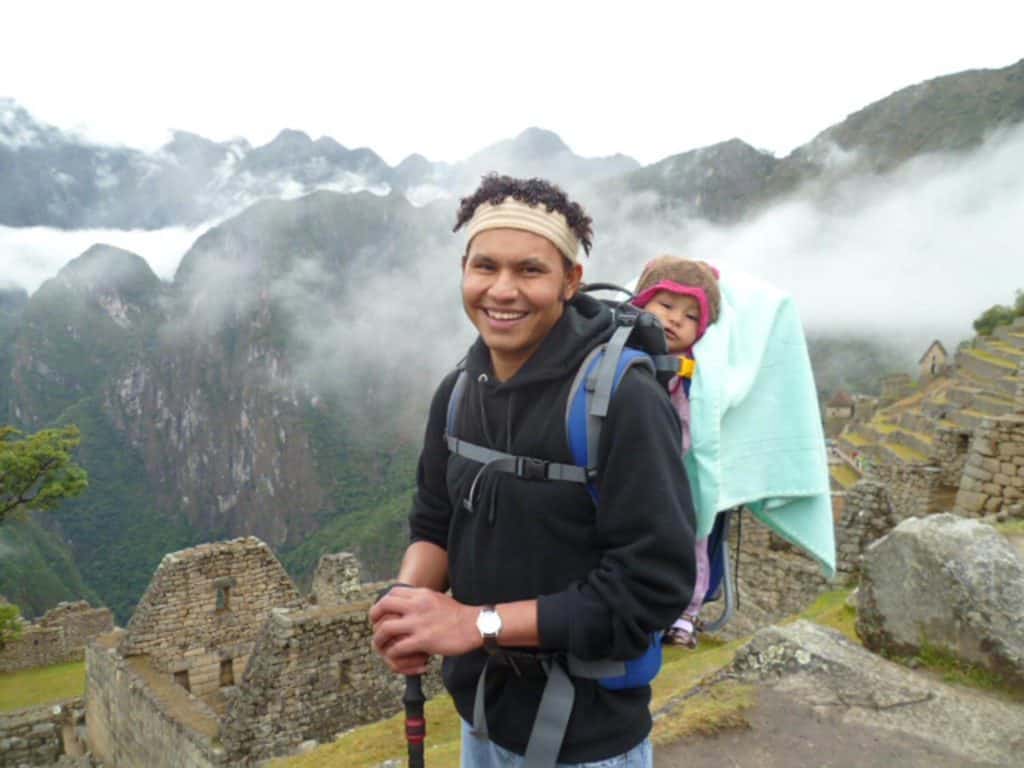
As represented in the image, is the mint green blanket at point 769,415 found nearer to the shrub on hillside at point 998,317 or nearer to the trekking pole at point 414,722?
the trekking pole at point 414,722

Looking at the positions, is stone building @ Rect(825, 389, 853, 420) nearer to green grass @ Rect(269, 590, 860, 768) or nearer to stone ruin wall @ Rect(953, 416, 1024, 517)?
stone ruin wall @ Rect(953, 416, 1024, 517)

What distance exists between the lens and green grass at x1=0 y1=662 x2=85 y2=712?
1959cm

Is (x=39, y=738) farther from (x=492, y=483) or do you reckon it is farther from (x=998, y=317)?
(x=998, y=317)

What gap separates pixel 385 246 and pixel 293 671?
531ft

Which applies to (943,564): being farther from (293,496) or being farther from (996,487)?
(293,496)

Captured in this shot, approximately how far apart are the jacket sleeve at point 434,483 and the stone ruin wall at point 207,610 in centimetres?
825

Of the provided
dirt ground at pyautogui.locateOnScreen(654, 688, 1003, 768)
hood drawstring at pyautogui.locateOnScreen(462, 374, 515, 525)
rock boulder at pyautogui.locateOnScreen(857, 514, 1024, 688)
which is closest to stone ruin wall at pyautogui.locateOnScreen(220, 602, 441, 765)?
dirt ground at pyautogui.locateOnScreen(654, 688, 1003, 768)

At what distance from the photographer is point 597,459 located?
1.83 metres

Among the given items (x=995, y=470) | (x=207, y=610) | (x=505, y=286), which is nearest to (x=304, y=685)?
(x=207, y=610)

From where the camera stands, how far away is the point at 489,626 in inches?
73.9

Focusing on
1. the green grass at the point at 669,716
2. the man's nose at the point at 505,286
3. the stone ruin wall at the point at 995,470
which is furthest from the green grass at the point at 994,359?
the man's nose at the point at 505,286

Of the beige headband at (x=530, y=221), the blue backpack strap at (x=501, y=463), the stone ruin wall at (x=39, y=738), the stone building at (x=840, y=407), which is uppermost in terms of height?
the beige headband at (x=530, y=221)

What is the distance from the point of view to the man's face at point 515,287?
6.37 feet

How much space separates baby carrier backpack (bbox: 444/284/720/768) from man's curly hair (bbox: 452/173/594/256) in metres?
0.27
